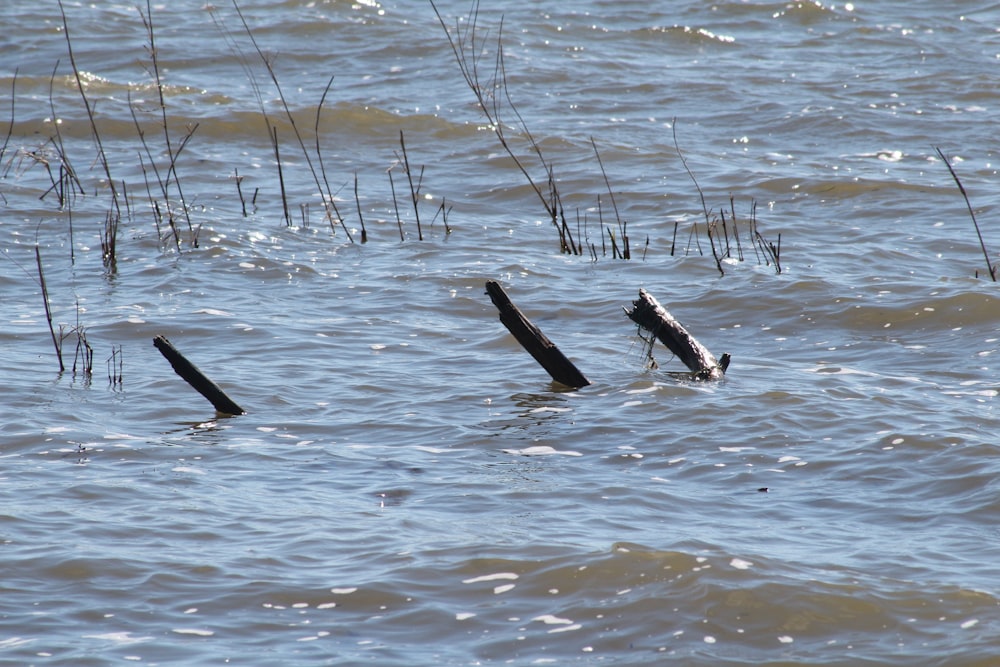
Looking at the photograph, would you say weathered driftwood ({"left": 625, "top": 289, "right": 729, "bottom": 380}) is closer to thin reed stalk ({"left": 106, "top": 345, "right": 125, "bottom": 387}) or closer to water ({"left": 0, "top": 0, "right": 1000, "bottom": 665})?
water ({"left": 0, "top": 0, "right": 1000, "bottom": 665})

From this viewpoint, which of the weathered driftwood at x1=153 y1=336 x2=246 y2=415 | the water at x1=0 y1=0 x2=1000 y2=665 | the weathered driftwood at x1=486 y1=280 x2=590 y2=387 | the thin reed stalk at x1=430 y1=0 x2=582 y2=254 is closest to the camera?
the water at x1=0 y1=0 x2=1000 y2=665

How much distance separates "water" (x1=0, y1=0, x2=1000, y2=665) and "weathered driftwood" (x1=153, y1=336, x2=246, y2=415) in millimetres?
74

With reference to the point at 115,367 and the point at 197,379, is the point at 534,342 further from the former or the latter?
the point at 115,367

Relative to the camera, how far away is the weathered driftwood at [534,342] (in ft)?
18.2

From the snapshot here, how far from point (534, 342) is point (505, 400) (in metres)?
0.33

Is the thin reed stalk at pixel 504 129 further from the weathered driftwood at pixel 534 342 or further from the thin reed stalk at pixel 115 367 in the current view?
the thin reed stalk at pixel 115 367

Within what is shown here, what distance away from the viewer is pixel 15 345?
21.7ft

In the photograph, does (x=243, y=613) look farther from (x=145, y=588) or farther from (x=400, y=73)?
(x=400, y=73)

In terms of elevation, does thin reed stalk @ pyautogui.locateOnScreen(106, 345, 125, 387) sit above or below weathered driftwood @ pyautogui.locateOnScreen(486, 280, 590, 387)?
below

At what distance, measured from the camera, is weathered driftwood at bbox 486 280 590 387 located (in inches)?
218

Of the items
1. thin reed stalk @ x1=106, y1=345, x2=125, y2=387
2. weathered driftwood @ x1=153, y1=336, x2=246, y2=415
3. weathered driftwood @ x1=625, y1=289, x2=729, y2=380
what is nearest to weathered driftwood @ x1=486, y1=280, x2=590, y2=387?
weathered driftwood @ x1=625, y1=289, x2=729, y2=380

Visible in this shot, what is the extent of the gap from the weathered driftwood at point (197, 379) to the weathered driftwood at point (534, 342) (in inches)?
50.7

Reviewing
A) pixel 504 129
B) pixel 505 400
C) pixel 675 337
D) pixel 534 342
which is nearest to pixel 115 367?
pixel 505 400

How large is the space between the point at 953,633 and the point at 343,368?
140 inches
